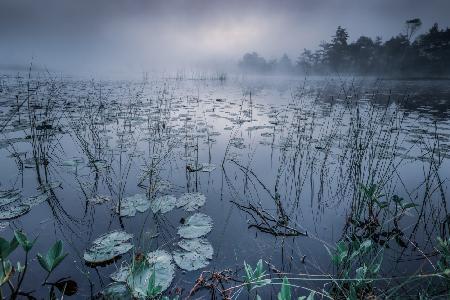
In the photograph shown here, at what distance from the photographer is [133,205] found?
A: 328 centimetres

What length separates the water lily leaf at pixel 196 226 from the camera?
9.03 feet

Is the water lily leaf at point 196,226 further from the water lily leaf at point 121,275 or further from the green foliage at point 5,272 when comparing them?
the green foliage at point 5,272

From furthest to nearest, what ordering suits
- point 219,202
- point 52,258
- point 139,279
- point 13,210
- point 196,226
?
point 219,202
point 13,210
point 196,226
point 139,279
point 52,258

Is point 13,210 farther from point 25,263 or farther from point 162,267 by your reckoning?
point 162,267

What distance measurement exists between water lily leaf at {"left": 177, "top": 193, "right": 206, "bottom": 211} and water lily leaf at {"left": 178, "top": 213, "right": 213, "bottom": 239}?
11.8 inches

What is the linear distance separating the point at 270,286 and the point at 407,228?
184 centimetres

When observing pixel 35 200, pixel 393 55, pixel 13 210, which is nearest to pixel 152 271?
pixel 13 210

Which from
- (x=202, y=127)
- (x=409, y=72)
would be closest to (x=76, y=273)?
(x=202, y=127)

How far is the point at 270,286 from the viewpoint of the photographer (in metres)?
2.21

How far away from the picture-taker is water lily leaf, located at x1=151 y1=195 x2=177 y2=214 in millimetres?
3179

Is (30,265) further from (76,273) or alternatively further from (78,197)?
(78,197)

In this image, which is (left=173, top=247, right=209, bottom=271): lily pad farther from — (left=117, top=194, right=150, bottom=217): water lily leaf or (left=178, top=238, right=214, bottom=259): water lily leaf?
(left=117, top=194, right=150, bottom=217): water lily leaf

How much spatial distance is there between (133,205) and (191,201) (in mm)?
701

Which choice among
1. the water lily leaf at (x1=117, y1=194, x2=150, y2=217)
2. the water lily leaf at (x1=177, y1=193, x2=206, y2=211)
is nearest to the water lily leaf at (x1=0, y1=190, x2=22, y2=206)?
the water lily leaf at (x1=117, y1=194, x2=150, y2=217)
